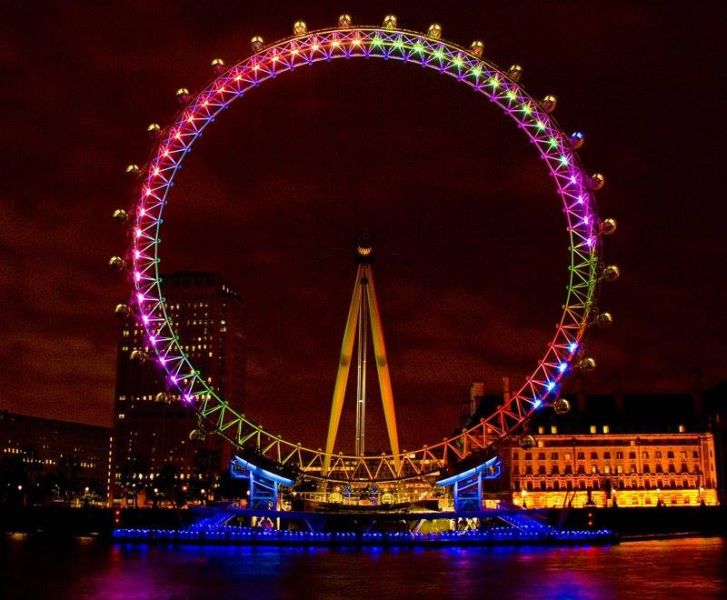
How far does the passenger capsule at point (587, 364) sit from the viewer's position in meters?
59.3

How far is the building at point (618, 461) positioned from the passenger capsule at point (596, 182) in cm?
6357

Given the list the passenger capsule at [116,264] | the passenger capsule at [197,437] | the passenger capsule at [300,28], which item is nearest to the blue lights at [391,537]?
the passenger capsule at [197,437]

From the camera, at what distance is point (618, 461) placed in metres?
120

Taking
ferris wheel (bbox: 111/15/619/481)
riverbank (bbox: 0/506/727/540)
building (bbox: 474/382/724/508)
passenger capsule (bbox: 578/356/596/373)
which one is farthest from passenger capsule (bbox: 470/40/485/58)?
building (bbox: 474/382/724/508)

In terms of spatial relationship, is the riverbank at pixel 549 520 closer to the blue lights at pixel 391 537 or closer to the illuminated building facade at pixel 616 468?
the blue lights at pixel 391 537

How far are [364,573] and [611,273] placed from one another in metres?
25.1

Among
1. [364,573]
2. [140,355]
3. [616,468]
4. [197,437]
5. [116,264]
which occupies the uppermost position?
[116,264]

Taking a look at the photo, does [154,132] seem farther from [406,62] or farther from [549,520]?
[549,520]

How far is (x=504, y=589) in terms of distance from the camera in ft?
125

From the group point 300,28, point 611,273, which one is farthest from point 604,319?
point 300,28

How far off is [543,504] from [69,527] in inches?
2227

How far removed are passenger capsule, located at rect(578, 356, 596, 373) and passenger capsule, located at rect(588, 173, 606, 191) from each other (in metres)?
10.8

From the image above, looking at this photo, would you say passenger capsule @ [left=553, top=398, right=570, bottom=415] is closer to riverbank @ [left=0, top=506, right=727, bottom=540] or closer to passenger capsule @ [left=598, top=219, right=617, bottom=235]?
passenger capsule @ [left=598, top=219, right=617, bottom=235]

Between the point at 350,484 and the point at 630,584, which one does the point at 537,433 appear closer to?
the point at 350,484
